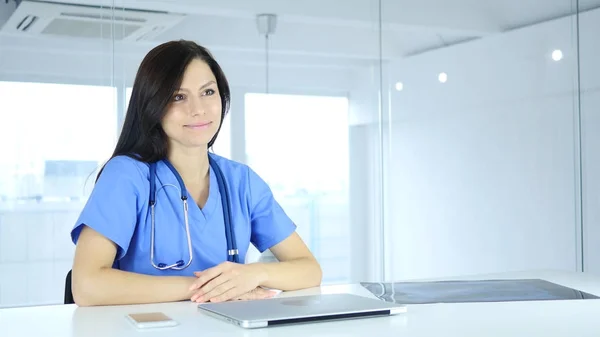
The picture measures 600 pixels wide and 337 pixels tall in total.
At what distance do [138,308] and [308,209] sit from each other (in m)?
2.15

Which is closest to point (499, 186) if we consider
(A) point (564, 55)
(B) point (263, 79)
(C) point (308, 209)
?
(A) point (564, 55)

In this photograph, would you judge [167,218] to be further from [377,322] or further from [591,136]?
[591,136]

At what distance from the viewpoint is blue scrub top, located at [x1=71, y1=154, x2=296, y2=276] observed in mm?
1756

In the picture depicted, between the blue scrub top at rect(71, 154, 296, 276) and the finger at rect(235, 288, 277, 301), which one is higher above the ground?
the blue scrub top at rect(71, 154, 296, 276)

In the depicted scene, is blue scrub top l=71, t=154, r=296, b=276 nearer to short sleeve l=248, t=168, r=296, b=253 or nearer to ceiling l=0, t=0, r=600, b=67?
short sleeve l=248, t=168, r=296, b=253

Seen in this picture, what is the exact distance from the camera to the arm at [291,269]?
1772 millimetres

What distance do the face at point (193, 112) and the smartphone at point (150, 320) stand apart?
0.65 meters

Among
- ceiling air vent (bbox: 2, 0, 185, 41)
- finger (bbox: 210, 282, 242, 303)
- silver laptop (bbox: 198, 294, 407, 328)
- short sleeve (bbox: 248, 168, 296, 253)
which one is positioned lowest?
finger (bbox: 210, 282, 242, 303)

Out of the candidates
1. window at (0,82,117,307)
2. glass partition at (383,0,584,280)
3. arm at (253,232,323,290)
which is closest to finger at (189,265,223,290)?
arm at (253,232,323,290)

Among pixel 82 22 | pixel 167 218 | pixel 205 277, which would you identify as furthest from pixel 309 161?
pixel 205 277

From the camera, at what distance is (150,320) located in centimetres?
128

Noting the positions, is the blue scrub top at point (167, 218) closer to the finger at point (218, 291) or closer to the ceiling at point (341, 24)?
the finger at point (218, 291)

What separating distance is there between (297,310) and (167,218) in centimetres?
64

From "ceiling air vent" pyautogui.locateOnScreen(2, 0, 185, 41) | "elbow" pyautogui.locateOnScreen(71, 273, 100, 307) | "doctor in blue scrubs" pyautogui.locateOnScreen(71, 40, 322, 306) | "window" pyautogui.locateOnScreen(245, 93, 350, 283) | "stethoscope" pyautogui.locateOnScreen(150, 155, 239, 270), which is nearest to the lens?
"elbow" pyautogui.locateOnScreen(71, 273, 100, 307)
